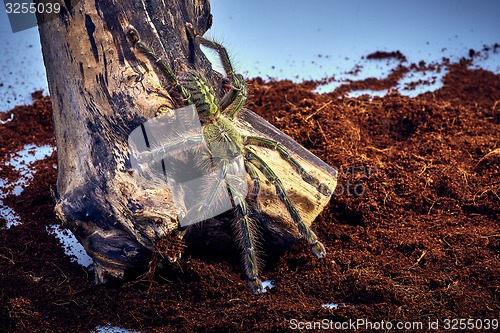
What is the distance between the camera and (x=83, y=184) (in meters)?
2.94

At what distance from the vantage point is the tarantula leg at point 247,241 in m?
3.05

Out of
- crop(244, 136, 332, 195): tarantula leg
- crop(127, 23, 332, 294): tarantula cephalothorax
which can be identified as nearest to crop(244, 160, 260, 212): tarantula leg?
crop(127, 23, 332, 294): tarantula cephalothorax

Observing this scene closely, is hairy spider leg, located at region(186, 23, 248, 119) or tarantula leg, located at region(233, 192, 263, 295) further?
hairy spider leg, located at region(186, 23, 248, 119)

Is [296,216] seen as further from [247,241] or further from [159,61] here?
[159,61]

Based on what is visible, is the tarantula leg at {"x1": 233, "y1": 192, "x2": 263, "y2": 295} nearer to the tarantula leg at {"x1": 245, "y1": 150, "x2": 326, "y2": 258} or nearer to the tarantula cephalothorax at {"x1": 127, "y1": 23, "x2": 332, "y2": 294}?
the tarantula cephalothorax at {"x1": 127, "y1": 23, "x2": 332, "y2": 294}

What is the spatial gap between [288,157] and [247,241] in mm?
540

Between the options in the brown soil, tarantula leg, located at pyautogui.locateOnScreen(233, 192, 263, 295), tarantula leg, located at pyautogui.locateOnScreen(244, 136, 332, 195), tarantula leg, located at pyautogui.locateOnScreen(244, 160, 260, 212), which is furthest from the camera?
→ tarantula leg, located at pyautogui.locateOnScreen(244, 136, 332, 195)

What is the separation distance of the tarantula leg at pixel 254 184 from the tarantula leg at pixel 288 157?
16cm

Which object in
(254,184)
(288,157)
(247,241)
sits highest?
(288,157)

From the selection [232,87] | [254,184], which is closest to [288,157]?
[254,184]

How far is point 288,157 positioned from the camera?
3.36 m

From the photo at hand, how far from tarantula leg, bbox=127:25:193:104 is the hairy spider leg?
333 mm

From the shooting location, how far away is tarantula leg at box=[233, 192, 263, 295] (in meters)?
3.05

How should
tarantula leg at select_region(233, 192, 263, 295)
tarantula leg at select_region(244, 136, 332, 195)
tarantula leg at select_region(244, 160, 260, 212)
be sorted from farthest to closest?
tarantula leg at select_region(244, 136, 332, 195), tarantula leg at select_region(244, 160, 260, 212), tarantula leg at select_region(233, 192, 263, 295)
